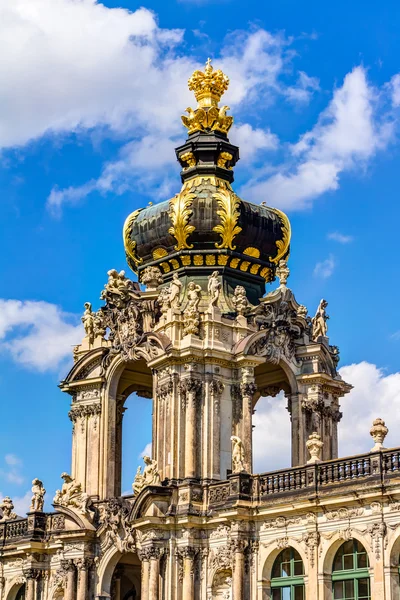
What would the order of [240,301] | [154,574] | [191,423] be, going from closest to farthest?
[154,574] < [191,423] < [240,301]

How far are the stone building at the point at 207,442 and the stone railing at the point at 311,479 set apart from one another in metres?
0.05

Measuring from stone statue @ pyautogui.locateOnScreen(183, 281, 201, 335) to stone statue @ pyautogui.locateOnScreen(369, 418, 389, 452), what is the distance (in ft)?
28.1

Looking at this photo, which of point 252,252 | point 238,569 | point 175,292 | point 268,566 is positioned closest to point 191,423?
point 175,292

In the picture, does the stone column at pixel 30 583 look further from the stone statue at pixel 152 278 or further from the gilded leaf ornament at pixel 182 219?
the gilded leaf ornament at pixel 182 219

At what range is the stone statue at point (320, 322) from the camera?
50.4 metres

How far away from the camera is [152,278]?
50250 mm

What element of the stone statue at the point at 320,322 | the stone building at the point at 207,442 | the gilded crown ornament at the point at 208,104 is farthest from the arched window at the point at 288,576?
the gilded crown ornament at the point at 208,104

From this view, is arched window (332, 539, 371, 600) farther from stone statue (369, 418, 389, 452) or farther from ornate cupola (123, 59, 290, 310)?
ornate cupola (123, 59, 290, 310)

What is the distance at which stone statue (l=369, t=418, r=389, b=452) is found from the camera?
4125 cm

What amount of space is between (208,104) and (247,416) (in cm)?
1243

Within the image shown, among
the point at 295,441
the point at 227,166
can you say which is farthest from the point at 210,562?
the point at 227,166

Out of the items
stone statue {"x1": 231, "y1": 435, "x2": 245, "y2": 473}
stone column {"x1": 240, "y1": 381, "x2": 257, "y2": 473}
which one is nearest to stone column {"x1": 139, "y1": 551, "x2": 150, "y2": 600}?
stone statue {"x1": 231, "y1": 435, "x2": 245, "y2": 473}

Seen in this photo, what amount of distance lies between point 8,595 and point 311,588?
1526 centimetres

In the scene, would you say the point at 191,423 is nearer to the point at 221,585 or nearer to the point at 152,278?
the point at 221,585
